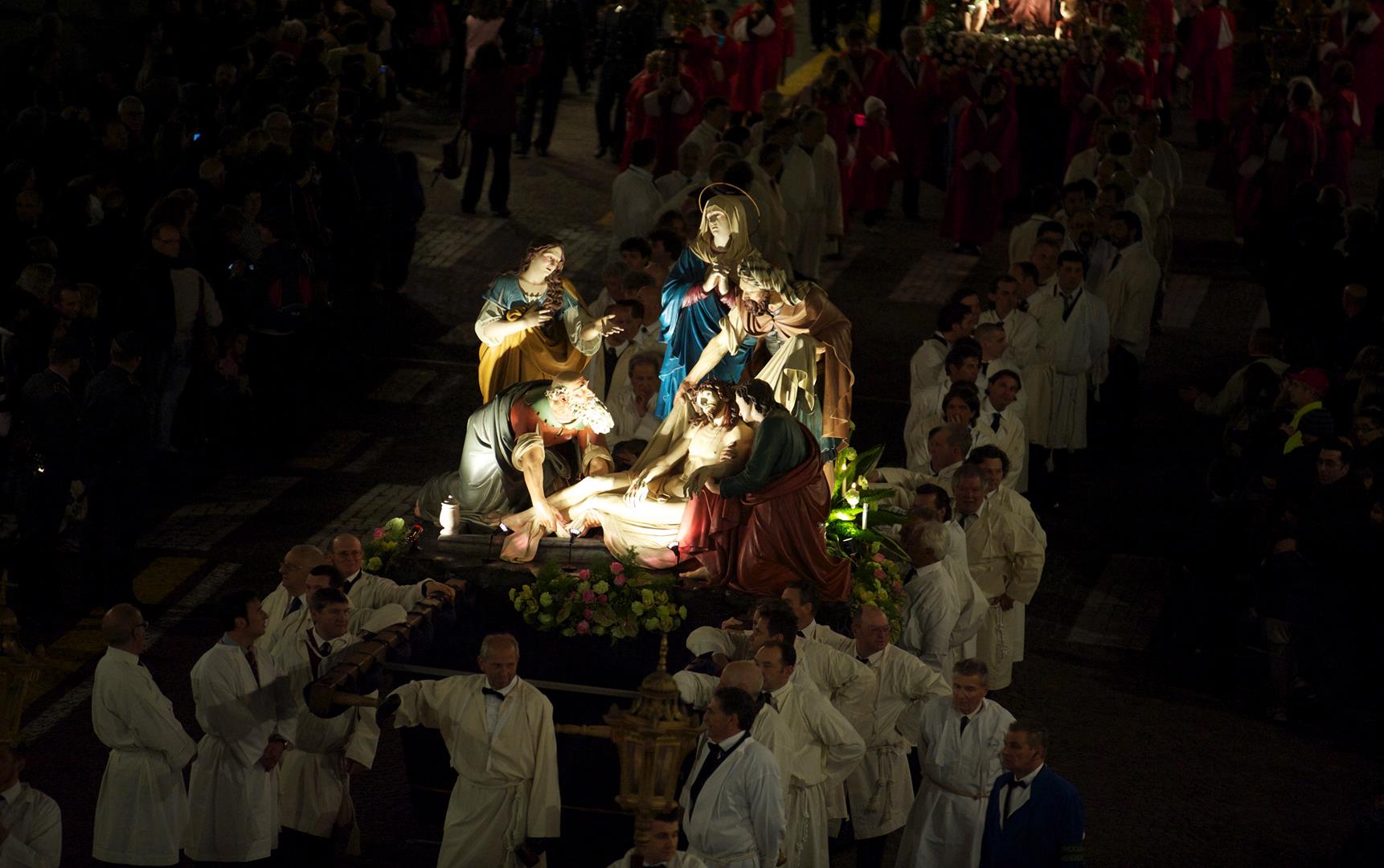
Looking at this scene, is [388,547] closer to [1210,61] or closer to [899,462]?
[899,462]

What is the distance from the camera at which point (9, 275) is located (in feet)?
48.9

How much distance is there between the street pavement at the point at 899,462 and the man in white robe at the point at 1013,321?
1286 millimetres

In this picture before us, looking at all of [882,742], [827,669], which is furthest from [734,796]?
[882,742]

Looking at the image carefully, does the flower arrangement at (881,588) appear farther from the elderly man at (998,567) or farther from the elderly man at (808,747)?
the elderly man at (808,747)

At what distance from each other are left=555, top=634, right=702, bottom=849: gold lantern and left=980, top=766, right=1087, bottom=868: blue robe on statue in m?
1.94

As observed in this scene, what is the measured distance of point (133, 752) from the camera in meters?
9.93

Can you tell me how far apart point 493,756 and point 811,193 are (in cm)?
1094

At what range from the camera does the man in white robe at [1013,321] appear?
1504cm

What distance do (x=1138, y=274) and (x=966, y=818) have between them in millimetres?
8091

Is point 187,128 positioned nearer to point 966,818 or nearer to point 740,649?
point 740,649

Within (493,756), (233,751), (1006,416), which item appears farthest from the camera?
(1006,416)

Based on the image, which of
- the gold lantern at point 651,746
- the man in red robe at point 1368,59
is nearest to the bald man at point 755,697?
the gold lantern at point 651,746

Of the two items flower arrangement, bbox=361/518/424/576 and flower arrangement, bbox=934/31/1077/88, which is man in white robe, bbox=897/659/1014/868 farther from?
flower arrangement, bbox=934/31/1077/88

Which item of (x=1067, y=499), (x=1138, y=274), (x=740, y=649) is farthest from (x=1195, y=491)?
(x=740, y=649)
